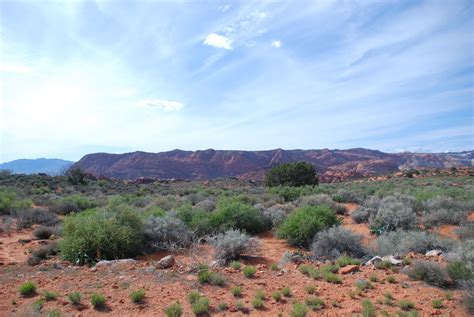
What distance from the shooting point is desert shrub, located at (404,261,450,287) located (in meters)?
6.43

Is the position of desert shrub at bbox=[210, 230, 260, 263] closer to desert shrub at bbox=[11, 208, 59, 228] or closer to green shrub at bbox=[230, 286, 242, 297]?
green shrub at bbox=[230, 286, 242, 297]

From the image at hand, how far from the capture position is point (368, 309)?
5355 mm

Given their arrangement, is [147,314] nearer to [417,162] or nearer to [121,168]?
[121,168]

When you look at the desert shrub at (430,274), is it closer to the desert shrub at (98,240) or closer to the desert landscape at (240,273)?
the desert landscape at (240,273)

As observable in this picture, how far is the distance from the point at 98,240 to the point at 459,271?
7.74m

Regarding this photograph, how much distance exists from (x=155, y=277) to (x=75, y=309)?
1761mm

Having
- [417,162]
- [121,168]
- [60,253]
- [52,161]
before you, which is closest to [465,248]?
[60,253]

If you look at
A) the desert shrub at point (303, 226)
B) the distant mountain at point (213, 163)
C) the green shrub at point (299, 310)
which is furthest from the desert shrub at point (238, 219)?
the distant mountain at point (213, 163)

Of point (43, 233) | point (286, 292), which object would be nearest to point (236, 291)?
point (286, 292)

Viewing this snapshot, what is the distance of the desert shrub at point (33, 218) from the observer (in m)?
14.2

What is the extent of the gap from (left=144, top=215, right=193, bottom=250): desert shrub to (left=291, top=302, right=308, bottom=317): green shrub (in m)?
5.14

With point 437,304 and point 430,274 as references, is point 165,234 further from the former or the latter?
point 437,304

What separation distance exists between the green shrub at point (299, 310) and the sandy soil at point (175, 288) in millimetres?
130

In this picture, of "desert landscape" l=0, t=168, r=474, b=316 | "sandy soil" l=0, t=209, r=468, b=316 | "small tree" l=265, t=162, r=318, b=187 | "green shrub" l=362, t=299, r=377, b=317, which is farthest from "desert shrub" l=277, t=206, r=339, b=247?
"small tree" l=265, t=162, r=318, b=187
